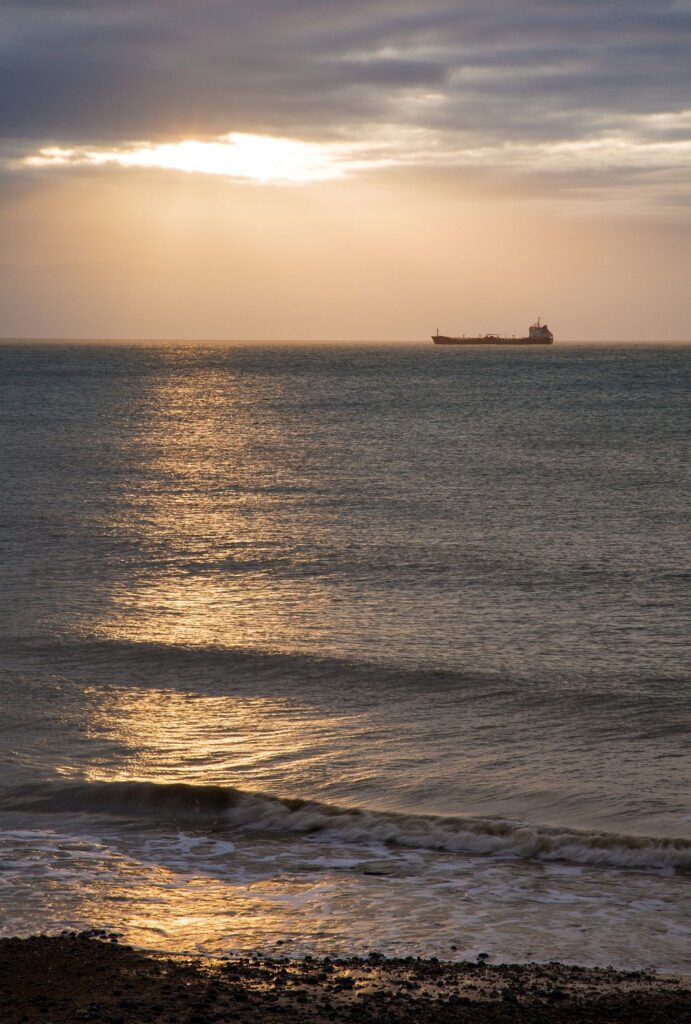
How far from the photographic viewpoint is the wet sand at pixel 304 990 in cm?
711

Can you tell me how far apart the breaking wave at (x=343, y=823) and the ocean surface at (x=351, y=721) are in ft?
0.10

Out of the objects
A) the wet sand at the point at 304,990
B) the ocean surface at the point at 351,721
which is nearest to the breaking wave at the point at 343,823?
the ocean surface at the point at 351,721

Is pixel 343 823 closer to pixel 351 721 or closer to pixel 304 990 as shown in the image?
pixel 351 721

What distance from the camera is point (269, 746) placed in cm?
1371

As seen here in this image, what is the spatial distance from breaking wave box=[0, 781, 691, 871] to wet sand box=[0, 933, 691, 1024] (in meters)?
2.86

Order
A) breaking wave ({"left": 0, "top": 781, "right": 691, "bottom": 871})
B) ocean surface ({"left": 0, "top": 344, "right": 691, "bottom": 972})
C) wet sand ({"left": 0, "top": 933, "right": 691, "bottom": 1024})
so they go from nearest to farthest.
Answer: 1. wet sand ({"left": 0, "top": 933, "right": 691, "bottom": 1024})
2. ocean surface ({"left": 0, "top": 344, "right": 691, "bottom": 972})
3. breaking wave ({"left": 0, "top": 781, "right": 691, "bottom": 871})

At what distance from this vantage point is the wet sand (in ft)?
23.3

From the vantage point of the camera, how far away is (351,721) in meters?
14.7

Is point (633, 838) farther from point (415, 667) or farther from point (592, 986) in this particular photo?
point (415, 667)

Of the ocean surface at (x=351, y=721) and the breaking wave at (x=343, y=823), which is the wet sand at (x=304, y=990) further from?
the breaking wave at (x=343, y=823)

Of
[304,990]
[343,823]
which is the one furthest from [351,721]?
[304,990]

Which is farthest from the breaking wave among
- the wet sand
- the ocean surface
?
the wet sand

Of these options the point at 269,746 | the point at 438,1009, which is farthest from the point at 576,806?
the point at 438,1009

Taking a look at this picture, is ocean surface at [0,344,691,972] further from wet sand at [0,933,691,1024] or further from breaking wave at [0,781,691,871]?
wet sand at [0,933,691,1024]
